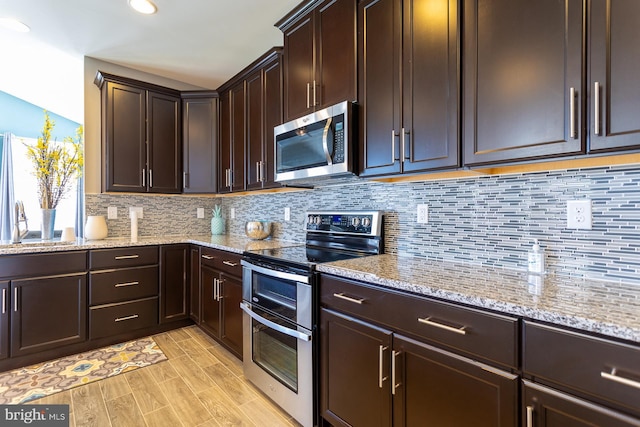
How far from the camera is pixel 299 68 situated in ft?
6.91

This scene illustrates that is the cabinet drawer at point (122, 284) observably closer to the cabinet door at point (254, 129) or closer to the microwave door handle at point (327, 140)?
the cabinet door at point (254, 129)

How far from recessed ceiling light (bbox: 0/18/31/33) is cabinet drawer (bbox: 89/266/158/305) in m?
2.05

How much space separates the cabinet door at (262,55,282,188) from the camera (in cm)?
243

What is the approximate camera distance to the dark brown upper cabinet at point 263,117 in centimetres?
246

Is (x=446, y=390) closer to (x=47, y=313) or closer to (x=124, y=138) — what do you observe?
(x=47, y=313)

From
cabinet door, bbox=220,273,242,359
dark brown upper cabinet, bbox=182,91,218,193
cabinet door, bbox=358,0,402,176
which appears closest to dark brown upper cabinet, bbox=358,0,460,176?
cabinet door, bbox=358,0,402,176

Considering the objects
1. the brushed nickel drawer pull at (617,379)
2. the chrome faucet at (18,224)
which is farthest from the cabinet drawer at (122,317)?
the brushed nickel drawer pull at (617,379)

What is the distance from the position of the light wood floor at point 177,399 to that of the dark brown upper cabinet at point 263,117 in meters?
1.48

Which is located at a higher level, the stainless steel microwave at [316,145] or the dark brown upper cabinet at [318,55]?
the dark brown upper cabinet at [318,55]

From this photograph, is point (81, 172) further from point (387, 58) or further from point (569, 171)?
point (569, 171)

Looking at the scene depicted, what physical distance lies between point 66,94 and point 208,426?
436 cm

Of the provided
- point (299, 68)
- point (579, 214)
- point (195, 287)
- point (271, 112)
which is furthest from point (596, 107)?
point (195, 287)

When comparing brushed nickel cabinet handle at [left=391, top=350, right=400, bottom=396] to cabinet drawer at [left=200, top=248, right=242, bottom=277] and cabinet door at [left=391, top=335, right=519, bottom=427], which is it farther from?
cabinet drawer at [left=200, top=248, right=242, bottom=277]

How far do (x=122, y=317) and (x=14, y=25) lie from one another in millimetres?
2525
